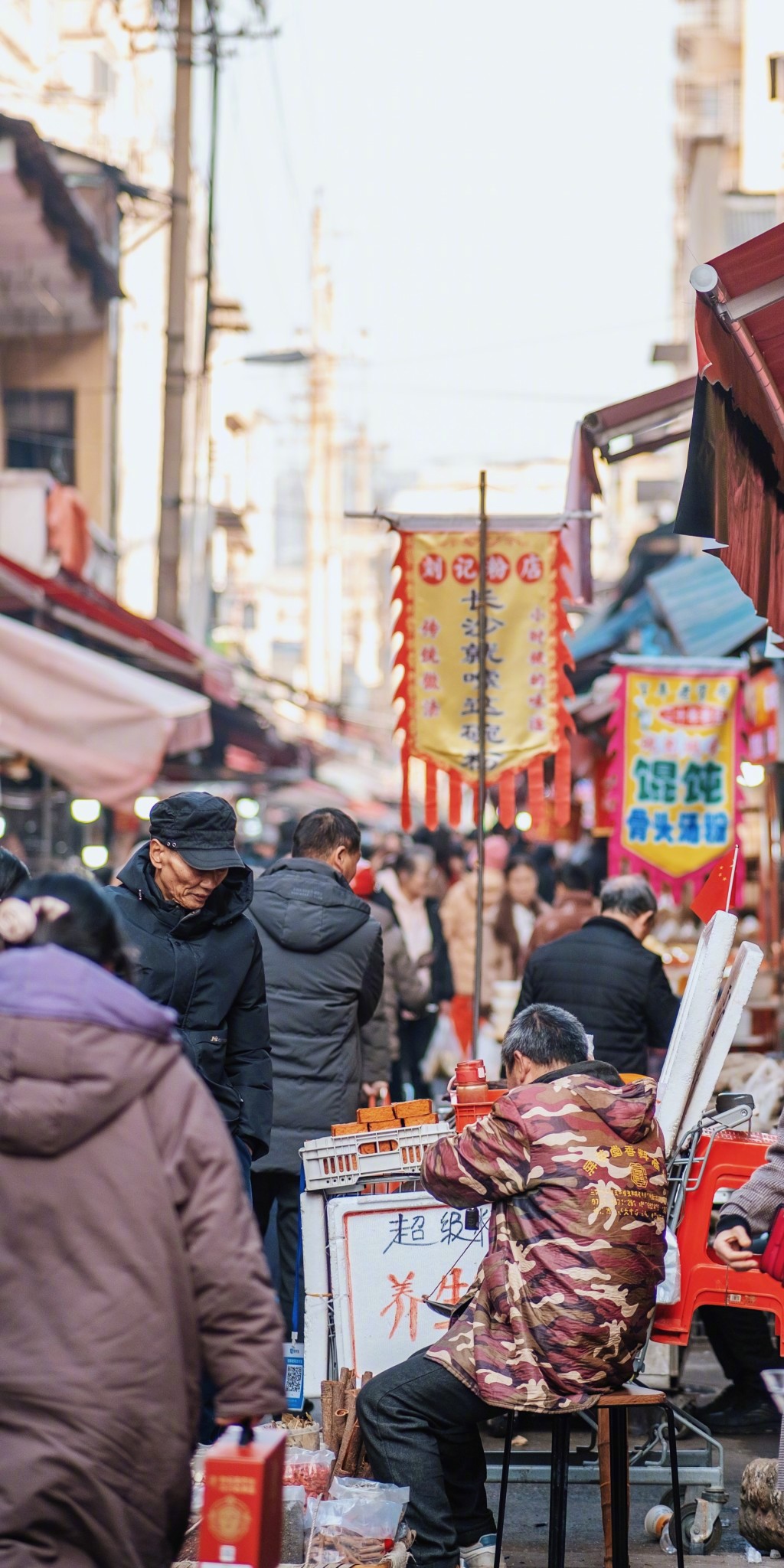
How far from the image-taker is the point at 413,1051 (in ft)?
39.5

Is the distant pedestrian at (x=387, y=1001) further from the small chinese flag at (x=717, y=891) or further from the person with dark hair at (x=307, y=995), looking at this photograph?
the small chinese flag at (x=717, y=891)

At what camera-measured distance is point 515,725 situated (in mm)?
8773

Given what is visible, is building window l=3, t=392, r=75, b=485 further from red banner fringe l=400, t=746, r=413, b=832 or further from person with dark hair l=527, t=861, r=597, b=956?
red banner fringe l=400, t=746, r=413, b=832

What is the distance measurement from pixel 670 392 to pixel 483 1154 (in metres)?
3.67

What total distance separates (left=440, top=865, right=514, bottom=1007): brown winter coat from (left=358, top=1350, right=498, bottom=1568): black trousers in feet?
24.7

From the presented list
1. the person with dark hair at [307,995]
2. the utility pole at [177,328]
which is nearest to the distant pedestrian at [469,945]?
the person with dark hair at [307,995]

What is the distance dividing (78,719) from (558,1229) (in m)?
6.52

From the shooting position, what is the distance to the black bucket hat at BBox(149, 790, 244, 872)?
5156 mm

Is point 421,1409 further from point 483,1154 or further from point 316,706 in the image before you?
point 316,706

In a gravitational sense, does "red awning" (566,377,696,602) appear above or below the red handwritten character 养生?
above

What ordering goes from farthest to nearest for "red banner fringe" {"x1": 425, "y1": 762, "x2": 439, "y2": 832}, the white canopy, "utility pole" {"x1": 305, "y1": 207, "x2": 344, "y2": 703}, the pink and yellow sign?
"utility pole" {"x1": 305, "y1": 207, "x2": 344, "y2": 703} → the pink and yellow sign → the white canopy → "red banner fringe" {"x1": 425, "y1": 762, "x2": 439, "y2": 832}

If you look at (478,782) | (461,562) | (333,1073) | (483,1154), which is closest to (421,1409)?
(483,1154)

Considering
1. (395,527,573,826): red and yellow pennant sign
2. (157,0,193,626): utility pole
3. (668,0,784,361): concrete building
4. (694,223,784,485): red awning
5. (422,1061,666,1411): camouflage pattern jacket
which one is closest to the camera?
(694,223,784,485): red awning

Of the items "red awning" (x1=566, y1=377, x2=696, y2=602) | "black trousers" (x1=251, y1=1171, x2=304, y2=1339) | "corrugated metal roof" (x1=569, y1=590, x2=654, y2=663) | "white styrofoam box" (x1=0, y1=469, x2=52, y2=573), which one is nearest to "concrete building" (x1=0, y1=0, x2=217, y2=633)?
"white styrofoam box" (x1=0, y1=469, x2=52, y2=573)
